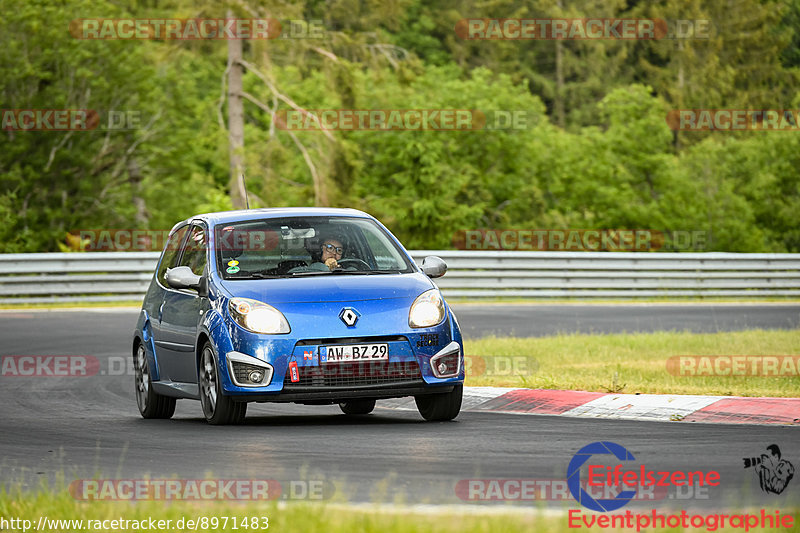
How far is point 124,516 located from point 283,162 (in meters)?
32.8

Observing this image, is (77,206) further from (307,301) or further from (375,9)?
(307,301)

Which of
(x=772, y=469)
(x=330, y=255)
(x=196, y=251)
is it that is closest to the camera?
(x=772, y=469)

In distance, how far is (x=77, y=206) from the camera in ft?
142

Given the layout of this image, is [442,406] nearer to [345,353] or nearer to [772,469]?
[345,353]

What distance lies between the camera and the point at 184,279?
34.1 feet

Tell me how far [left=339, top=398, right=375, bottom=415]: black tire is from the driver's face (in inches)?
58.1

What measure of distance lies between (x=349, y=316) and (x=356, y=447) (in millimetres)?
1216

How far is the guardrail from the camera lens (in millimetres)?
27266
